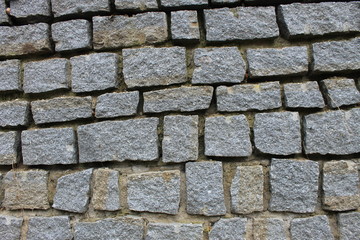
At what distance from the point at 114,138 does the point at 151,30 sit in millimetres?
610

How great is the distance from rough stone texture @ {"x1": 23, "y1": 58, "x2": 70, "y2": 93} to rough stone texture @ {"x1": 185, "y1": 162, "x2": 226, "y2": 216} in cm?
84

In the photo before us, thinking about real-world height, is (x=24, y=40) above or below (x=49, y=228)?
above

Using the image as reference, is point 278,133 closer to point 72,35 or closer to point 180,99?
point 180,99

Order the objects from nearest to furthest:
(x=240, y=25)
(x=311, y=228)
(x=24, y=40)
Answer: (x=311, y=228)
(x=240, y=25)
(x=24, y=40)

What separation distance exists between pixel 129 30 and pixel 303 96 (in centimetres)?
98

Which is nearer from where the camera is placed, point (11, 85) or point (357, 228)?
point (357, 228)

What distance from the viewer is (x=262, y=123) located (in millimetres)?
1505

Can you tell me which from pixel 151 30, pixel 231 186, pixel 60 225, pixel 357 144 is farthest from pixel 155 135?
pixel 357 144

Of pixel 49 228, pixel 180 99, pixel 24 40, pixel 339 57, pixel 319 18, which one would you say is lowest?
pixel 49 228

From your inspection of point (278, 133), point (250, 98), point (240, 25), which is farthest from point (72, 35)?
point (278, 133)

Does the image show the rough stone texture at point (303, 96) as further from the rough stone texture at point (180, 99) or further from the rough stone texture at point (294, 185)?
the rough stone texture at point (180, 99)

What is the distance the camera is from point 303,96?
4.97ft

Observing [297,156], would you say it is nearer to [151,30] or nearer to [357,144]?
[357,144]

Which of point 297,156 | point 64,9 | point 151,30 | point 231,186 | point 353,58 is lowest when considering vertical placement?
point 231,186
